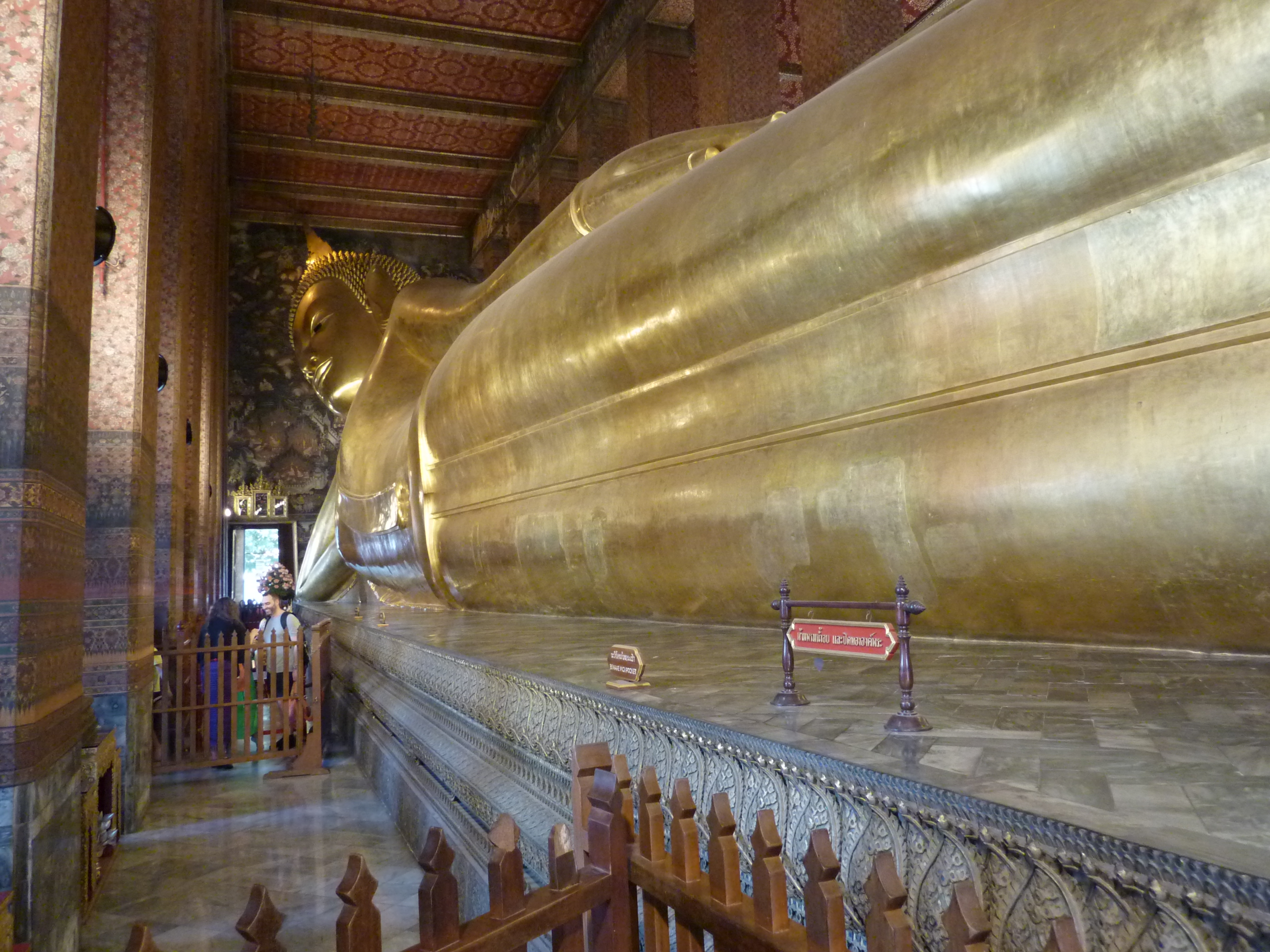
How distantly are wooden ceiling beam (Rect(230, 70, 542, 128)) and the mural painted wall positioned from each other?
284 cm

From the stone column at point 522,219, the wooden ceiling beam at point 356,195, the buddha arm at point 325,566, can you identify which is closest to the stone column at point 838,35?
the buddha arm at point 325,566

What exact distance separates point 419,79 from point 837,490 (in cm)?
892

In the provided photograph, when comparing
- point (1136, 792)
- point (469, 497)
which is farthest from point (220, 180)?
point (1136, 792)

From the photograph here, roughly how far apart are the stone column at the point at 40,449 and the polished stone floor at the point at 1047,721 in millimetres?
942

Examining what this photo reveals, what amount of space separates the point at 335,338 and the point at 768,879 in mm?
6539

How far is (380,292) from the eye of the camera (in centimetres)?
690

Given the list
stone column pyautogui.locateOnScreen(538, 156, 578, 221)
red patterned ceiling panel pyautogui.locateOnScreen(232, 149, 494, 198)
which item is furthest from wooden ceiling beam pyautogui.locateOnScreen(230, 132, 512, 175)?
stone column pyautogui.locateOnScreen(538, 156, 578, 221)

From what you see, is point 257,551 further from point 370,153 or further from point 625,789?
point 625,789

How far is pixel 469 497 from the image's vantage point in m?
3.73

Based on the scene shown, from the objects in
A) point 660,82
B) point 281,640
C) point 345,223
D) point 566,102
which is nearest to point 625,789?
point 281,640

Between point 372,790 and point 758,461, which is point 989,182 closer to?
point 758,461

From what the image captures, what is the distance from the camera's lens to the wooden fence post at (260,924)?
0.60 metres

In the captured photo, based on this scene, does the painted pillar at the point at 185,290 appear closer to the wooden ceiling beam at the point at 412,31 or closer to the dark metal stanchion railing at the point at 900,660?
the wooden ceiling beam at the point at 412,31

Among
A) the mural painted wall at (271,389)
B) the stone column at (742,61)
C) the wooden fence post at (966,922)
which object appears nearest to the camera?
the wooden fence post at (966,922)
